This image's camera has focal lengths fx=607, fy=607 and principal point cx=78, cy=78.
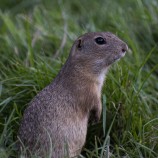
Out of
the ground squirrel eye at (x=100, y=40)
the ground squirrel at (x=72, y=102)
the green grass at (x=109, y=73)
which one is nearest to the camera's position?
the ground squirrel at (x=72, y=102)

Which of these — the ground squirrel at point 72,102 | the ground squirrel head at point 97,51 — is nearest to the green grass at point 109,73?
the ground squirrel at point 72,102

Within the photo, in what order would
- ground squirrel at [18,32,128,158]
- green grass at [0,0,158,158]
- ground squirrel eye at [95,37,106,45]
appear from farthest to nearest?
ground squirrel eye at [95,37,106,45] < green grass at [0,0,158,158] < ground squirrel at [18,32,128,158]

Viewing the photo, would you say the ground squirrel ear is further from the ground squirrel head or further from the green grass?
the green grass

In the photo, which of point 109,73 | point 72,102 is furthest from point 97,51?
point 72,102

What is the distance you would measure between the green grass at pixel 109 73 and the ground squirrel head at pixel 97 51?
15.0 inches

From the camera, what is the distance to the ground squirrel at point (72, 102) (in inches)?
204

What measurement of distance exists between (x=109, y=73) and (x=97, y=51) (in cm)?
45

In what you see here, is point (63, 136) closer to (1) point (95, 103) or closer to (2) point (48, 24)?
(1) point (95, 103)

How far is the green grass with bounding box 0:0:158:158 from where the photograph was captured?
551 centimetres

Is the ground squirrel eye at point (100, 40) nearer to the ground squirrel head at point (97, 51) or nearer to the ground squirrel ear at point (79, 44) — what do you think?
the ground squirrel head at point (97, 51)

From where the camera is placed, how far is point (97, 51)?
5.64m

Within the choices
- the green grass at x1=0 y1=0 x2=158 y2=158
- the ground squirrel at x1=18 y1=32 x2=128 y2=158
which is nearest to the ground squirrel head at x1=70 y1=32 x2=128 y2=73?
the ground squirrel at x1=18 y1=32 x2=128 y2=158

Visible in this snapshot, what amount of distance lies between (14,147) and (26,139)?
0.19 metres

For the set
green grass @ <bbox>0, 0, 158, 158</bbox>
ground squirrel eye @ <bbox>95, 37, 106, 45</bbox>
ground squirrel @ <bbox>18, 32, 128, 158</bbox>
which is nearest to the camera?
ground squirrel @ <bbox>18, 32, 128, 158</bbox>
